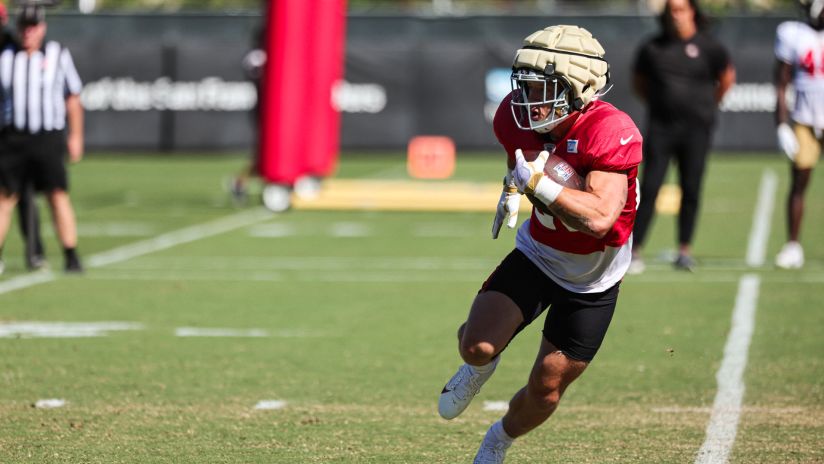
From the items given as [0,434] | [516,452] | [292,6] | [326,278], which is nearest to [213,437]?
[0,434]

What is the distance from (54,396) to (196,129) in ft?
55.8

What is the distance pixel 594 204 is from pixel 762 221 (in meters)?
10.1

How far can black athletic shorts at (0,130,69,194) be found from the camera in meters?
10.1

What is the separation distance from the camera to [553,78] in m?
4.78

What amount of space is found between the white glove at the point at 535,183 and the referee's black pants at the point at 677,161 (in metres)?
6.05

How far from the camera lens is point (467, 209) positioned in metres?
15.4

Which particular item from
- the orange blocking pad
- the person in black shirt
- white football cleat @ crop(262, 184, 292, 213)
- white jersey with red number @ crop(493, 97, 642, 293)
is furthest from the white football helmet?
the orange blocking pad

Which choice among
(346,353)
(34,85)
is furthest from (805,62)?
(34,85)

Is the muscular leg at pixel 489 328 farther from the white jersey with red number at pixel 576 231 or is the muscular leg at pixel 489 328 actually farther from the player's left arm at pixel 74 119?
the player's left arm at pixel 74 119

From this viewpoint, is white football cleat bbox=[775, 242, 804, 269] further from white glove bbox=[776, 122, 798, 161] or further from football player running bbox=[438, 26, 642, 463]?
football player running bbox=[438, 26, 642, 463]

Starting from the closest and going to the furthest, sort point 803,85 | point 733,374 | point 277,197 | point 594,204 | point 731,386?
1. point 594,204
2. point 731,386
3. point 733,374
4. point 803,85
5. point 277,197

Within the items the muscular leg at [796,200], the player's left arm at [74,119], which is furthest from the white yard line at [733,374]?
the player's left arm at [74,119]

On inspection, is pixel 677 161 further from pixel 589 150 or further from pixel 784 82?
pixel 589 150

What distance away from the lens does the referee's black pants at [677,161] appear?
10.5 meters
